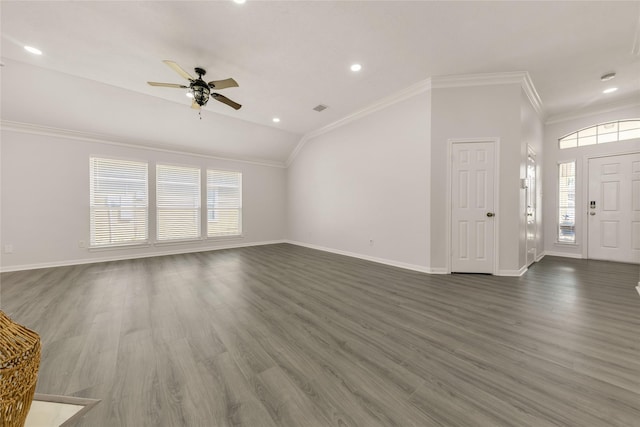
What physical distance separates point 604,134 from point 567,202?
152 cm

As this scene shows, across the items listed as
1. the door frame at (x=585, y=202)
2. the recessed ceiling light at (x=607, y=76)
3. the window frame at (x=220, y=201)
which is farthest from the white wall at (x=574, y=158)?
the window frame at (x=220, y=201)

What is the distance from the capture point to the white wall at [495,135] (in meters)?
3.62

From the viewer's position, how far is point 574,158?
5066mm

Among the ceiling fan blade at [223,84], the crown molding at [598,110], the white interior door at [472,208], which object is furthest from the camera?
the crown molding at [598,110]

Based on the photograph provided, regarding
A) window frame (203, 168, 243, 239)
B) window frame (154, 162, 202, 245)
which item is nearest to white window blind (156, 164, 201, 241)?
window frame (154, 162, 202, 245)

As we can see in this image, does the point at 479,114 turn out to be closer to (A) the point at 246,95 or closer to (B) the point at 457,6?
(B) the point at 457,6

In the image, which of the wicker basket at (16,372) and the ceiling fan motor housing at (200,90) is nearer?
the wicker basket at (16,372)

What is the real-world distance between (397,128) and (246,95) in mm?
2930

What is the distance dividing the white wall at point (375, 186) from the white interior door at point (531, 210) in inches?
81.6

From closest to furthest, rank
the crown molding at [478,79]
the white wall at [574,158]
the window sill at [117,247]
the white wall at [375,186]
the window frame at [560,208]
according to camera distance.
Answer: the crown molding at [478,79], the white wall at [375,186], the white wall at [574,158], the window sill at [117,247], the window frame at [560,208]

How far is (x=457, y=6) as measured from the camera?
2.36m

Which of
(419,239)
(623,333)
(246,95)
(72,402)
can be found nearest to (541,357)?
(623,333)

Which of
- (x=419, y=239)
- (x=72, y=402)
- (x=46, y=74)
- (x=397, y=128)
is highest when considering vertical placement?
(x=46, y=74)

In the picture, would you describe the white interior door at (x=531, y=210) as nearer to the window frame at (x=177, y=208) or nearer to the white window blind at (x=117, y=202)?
the window frame at (x=177, y=208)
